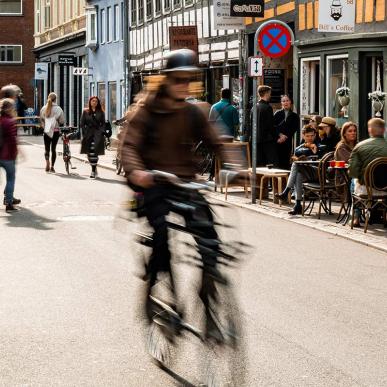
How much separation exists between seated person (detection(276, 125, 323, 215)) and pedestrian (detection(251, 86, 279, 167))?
187 cm

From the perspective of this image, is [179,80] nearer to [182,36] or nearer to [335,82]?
[335,82]

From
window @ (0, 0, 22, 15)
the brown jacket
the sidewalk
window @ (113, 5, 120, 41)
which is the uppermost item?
window @ (0, 0, 22, 15)

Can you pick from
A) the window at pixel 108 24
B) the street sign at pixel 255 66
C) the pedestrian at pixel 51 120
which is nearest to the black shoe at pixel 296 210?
the street sign at pixel 255 66

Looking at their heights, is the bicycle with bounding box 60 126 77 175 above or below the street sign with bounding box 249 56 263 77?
below

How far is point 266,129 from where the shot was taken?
21.0m

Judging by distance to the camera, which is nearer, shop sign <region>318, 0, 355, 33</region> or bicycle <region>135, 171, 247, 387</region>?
bicycle <region>135, 171, 247, 387</region>

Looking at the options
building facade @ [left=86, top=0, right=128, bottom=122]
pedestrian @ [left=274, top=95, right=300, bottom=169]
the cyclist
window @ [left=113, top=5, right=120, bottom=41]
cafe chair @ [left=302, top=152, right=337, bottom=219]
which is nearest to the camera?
the cyclist

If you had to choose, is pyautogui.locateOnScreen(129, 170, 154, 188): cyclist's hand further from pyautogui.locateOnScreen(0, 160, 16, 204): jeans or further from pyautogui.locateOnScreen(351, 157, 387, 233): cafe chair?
pyautogui.locateOnScreen(0, 160, 16, 204): jeans

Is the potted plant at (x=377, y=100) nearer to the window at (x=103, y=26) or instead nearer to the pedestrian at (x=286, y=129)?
the pedestrian at (x=286, y=129)

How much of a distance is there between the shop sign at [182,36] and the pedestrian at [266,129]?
6676 millimetres

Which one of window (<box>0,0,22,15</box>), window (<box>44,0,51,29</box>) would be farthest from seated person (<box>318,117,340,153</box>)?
window (<box>0,0,22,15</box>)

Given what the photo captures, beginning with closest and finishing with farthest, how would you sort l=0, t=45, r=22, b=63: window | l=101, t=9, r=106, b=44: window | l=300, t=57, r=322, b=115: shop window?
1. l=300, t=57, r=322, b=115: shop window
2. l=101, t=9, r=106, b=44: window
3. l=0, t=45, r=22, b=63: window

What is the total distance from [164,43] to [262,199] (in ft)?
73.3

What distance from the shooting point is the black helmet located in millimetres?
7238
